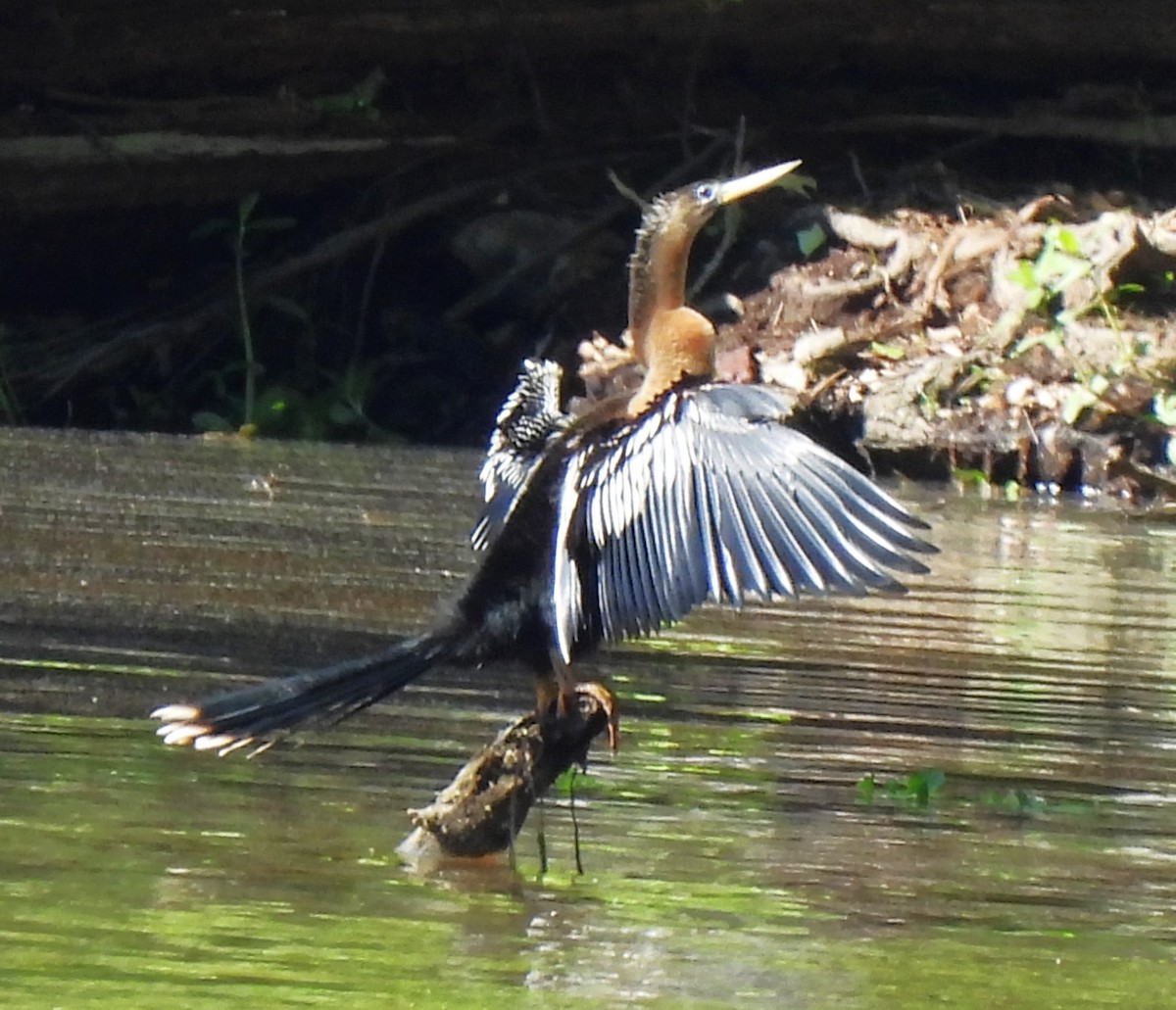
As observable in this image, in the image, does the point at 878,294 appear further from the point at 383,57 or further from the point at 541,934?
the point at 541,934

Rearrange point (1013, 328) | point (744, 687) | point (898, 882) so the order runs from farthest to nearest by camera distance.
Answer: point (1013, 328), point (744, 687), point (898, 882)

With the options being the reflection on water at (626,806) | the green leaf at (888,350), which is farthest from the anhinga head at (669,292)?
the green leaf at (888,350)

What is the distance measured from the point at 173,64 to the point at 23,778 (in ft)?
30.9

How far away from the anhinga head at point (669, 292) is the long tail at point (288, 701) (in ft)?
2.30

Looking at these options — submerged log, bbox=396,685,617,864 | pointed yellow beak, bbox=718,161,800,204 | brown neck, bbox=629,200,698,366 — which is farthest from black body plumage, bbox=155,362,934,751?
pointed yellow beak, bbox=718,161,800,204

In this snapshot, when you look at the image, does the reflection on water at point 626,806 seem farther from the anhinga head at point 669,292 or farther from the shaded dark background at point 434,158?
the shaded dark background at point 434,158

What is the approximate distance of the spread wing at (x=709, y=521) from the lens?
3896mm

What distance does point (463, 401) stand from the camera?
13328 millimetres

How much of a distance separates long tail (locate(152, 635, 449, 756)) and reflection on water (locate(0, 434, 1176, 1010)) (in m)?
0.19

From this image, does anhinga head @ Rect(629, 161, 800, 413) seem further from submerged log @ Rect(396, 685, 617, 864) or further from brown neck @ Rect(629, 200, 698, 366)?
submerged log @ Rect(396, 685, 617, 864)

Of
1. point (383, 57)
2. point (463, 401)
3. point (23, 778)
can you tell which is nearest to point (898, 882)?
point (23, 778)

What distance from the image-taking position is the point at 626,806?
463cm

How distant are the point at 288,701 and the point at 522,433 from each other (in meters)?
1.03

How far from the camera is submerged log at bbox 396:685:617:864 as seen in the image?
415 cm
